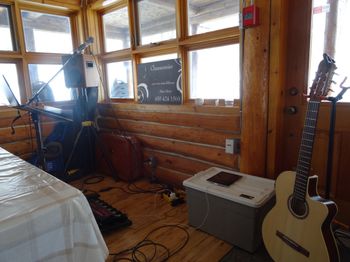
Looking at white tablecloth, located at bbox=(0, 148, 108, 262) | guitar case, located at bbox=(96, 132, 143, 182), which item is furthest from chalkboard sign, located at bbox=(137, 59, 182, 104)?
white tablecloth, located at bbox=(0, 148, 108, 262)

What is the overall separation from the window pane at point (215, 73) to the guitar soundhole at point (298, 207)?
44.9 inches

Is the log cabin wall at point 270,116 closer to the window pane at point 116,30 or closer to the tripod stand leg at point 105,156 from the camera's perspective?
the tripod stand leg at point 105,156

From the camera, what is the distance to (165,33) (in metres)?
2.89

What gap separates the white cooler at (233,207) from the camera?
5.75 ft

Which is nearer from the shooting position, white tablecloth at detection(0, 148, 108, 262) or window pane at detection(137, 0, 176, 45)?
white tablecloth at detection(0, 148, 108, 262)

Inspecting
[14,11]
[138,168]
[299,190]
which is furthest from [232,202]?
[14,11]

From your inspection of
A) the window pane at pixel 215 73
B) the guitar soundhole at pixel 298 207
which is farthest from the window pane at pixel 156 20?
the guitar soundhole at pixel 298 207

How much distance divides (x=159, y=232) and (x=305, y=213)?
1159 millimetres

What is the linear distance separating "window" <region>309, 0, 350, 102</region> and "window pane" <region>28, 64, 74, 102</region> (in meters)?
3.00

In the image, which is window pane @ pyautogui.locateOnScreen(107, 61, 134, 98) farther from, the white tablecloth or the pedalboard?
the white tablecloth

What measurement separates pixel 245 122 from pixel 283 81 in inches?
17.0

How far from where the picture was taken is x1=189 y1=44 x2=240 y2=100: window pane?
2.36 meters

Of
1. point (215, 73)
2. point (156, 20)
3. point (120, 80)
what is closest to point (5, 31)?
point (120, 80)

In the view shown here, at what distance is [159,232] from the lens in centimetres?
209
